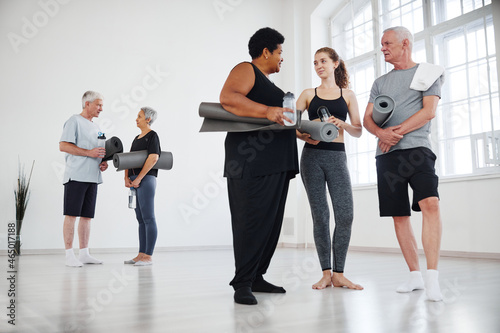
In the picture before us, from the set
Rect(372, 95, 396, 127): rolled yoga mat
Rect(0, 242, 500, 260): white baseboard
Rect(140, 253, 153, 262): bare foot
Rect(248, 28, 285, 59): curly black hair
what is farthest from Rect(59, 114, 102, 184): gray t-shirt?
Rect(372, 95, 396, 127): rolled yoga mat

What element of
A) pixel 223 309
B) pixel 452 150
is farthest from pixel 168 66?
pixel 223 309

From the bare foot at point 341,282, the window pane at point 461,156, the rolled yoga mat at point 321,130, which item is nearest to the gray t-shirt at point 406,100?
the rolled yoga mat at point 321,130

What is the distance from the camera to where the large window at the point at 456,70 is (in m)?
4.37

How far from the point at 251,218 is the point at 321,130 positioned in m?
0.52

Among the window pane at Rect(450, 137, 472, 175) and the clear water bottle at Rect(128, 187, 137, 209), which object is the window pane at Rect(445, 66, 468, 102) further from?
the clear water bottle at Rect(128, 187, 137, 209)

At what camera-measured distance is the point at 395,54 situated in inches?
86.6

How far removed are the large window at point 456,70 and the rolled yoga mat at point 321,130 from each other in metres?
2.93

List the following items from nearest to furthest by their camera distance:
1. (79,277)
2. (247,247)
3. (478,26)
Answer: (247,247), (79,277), (478,26)

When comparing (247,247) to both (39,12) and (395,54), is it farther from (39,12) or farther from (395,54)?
(39,12)

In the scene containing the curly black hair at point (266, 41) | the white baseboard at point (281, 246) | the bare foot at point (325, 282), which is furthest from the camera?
the white baseboard at point (281, 246)

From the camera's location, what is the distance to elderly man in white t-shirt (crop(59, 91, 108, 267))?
3.59 meters

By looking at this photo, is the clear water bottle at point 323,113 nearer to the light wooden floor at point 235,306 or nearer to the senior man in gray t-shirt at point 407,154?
the senior man in gray t-shirt at point 407,154

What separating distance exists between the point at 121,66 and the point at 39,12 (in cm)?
112

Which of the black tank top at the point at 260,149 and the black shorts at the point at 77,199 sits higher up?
the black tank top at the point at 260,149
